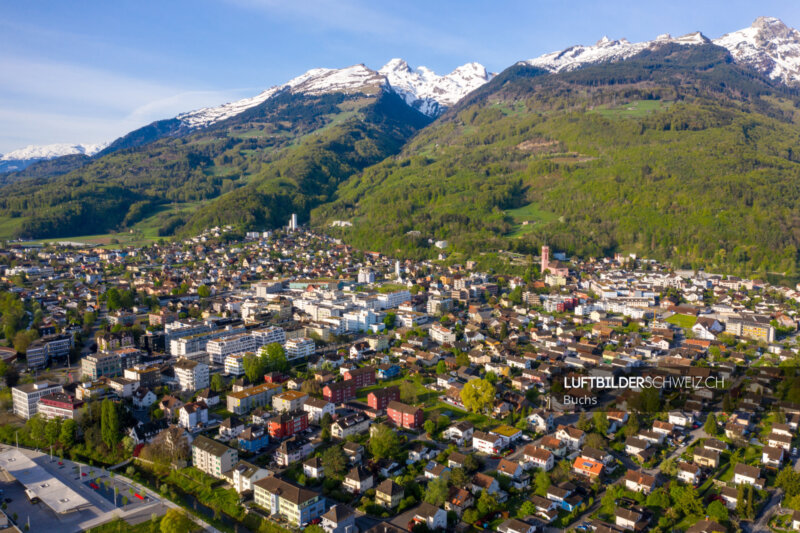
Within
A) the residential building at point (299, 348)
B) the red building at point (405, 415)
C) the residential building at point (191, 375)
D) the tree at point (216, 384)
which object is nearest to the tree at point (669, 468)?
the red building at point (405, 415)

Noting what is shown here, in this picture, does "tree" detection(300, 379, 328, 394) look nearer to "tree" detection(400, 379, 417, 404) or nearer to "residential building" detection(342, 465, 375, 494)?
"tree" detection(400, 379, 417, 404)

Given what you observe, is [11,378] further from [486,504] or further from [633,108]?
[633,108]

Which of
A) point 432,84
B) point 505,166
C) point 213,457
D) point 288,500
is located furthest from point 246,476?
point 432,84

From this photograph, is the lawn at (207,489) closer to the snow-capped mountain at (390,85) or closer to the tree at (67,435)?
the tree at (67,435)

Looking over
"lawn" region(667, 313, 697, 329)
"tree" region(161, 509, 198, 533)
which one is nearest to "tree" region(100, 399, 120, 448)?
"tree" region(161, 509, 198, 533)

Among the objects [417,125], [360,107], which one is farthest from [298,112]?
[417,125]
